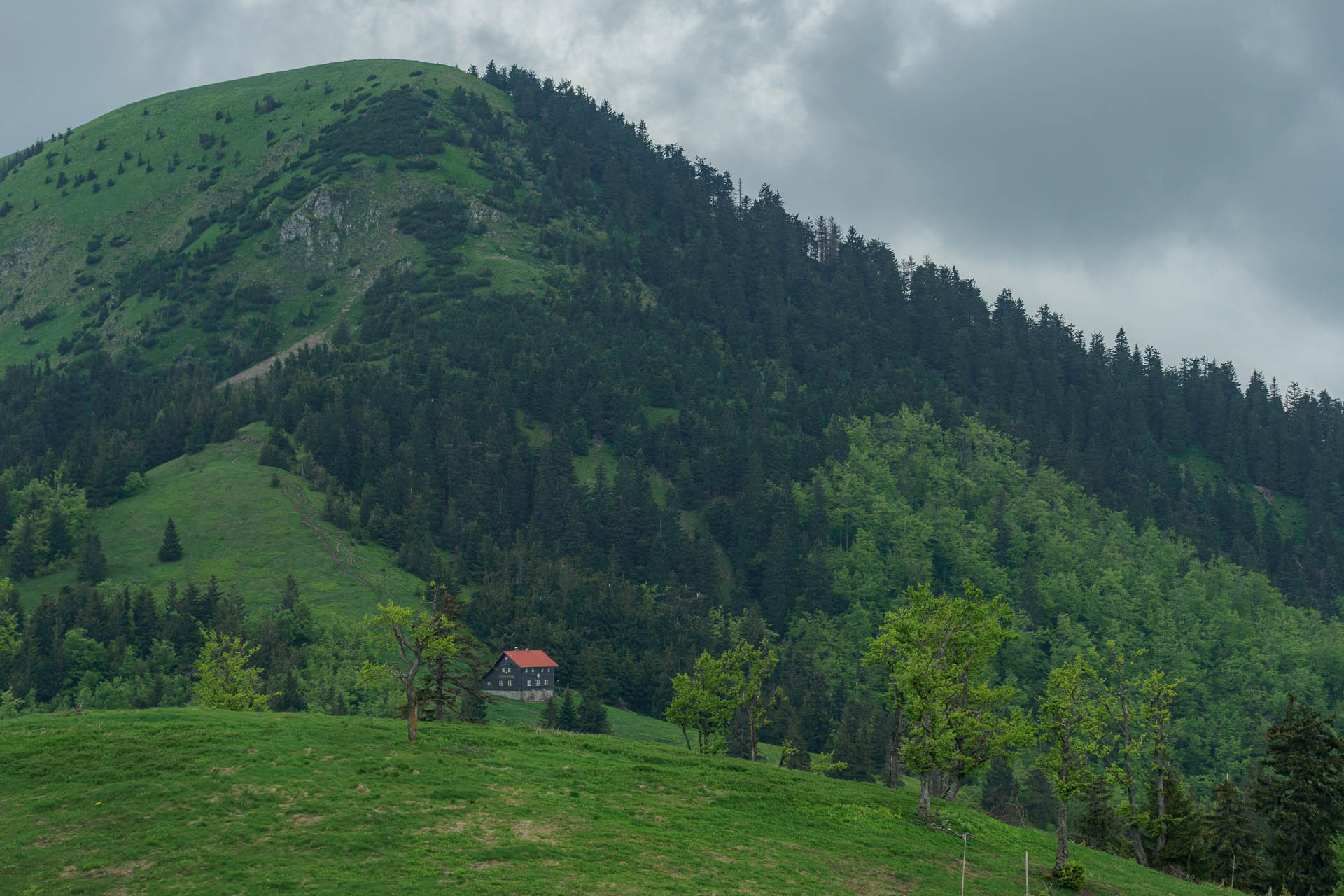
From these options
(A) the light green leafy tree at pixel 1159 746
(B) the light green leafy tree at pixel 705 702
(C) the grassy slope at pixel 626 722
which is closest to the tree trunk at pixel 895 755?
(A) the light green leafy tree at pixel 1159 746

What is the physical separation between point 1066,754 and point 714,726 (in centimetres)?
3470

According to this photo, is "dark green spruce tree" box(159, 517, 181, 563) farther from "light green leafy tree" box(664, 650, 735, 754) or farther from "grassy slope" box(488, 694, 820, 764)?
"light green leafy tree" box(664, 650, 735, 754)

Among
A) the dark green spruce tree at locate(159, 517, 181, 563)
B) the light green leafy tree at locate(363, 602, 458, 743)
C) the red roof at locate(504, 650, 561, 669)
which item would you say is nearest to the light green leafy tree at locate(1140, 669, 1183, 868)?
the light green leafy tree at locate(363, 602, 458, 743)

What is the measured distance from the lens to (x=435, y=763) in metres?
61.2

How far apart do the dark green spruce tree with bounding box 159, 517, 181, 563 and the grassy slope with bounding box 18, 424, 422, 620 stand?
1.21 metres

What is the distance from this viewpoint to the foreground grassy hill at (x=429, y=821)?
150ft

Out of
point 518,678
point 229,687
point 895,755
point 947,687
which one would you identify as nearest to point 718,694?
point 895,755

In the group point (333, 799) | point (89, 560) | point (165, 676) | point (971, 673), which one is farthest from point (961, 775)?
point (89, 560)

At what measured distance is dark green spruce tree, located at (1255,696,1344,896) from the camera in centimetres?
7181

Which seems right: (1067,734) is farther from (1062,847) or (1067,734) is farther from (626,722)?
(626,722)

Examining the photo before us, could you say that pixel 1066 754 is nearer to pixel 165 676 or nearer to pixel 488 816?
pixel 488 816

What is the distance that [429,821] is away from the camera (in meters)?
51.7

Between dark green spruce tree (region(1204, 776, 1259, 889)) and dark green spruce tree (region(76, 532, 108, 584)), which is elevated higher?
dark green spruce tree (region(76, 532, 108, 584))

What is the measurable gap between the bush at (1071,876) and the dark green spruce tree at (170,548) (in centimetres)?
14966
